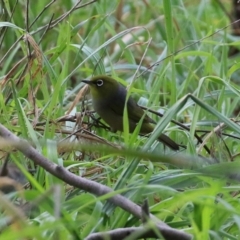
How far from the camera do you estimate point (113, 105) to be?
13.1 ft

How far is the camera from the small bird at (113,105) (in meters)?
3.50

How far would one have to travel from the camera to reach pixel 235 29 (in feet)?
18.6

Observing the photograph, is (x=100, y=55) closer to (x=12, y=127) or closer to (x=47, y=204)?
(x=12, y=127)

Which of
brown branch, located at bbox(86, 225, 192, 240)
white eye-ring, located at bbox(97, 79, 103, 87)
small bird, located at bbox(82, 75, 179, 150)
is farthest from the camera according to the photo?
white eye-ring, located at bbox(97, 79, 103, 87)

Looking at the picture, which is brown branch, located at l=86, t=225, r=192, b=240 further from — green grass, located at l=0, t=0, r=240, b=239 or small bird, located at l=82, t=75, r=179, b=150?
small bird, located at l=82, t=75, r=179, b=150

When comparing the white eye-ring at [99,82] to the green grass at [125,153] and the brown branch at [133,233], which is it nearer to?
the green grass at [125,153]

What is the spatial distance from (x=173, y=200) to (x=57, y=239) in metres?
0.32

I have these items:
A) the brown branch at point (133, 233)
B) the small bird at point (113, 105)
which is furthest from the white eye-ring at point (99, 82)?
the brown branch at point (133, 233)

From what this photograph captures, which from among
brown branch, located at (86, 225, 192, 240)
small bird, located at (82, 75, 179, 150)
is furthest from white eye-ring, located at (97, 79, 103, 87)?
brown branch, located at (86, 225, 192, 240)

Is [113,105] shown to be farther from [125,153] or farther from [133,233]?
[125,153]

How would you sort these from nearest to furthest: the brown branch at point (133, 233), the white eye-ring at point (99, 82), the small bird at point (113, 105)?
the brown branch at point (133, 233)
the small bird at point (113, 105)
the white eye-ring at point (99, 82)

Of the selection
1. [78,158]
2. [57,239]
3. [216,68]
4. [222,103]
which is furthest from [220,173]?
[216,68]

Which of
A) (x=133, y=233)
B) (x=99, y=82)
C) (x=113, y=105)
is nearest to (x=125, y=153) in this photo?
(x=133, y=233)

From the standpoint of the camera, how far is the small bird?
3.50m
